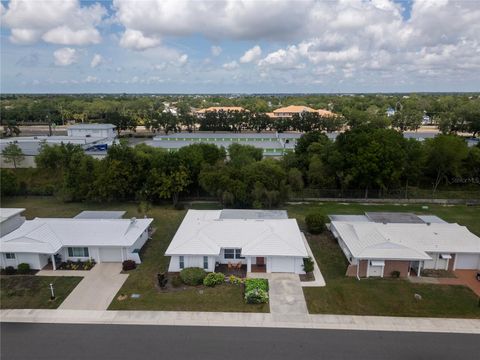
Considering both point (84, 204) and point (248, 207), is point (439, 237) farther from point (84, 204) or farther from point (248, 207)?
point (84, 204)

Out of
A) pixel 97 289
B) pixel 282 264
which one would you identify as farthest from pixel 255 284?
pixel 97 289

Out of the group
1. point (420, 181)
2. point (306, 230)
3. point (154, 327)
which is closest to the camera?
point (154, 327)

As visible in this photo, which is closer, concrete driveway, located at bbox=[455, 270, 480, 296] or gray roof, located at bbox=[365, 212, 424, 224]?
concrete driveway, located at bbox=[455, 270, 480, 296]

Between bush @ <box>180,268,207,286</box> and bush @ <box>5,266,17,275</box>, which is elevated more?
bush @ <box>180,268,207,286</box>

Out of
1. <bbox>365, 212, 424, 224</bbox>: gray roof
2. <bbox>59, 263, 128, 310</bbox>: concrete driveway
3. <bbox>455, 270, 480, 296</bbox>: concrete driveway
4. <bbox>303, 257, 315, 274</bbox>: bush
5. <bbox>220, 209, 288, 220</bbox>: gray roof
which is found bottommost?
<bbox>455, 270, 480, 296</bbox>: concrete driveway

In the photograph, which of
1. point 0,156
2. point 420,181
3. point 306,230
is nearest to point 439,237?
point 306,230

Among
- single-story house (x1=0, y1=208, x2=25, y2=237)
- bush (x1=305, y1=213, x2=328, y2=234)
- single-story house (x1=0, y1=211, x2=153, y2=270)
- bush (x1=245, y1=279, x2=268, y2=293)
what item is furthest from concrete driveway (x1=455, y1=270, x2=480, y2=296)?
single-story house (x1=0, y1=208, x2=25, y2=237)

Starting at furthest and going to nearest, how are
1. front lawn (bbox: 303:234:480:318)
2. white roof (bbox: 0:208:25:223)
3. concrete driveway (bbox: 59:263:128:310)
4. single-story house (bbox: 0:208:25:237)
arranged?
white roof (bbox: 0:208:25:223)
single-story house (bbox: 0:208:25:237)
concrete driveway (bbox: 59:263:128:310)
front lawn (bbox: 303:234:480:318)

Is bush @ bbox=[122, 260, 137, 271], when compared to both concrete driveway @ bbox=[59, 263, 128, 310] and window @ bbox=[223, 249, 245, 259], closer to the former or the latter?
concrete driveway @ bbox=[59, 263, 128, 310]
